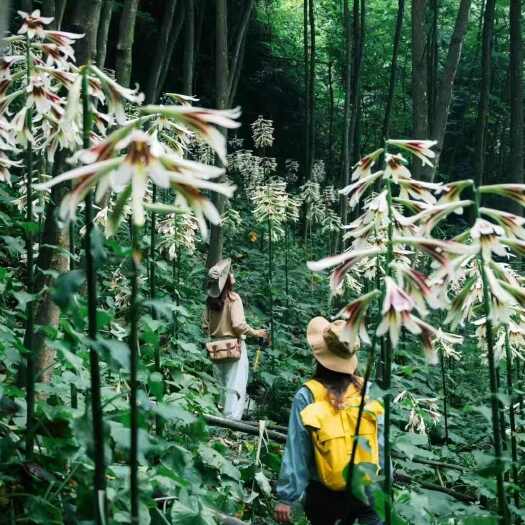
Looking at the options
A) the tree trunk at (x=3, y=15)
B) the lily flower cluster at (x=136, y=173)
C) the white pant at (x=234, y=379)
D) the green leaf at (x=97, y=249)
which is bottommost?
A: the white pant at (x=234, y=379)

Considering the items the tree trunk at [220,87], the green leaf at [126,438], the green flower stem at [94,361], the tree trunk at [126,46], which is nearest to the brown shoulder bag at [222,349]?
the tree trunk at [220,87]

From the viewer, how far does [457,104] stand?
23203 mm

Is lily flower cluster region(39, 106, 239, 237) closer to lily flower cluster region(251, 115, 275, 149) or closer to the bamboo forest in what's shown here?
the bamboo forest

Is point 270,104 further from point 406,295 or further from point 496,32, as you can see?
point 406,295

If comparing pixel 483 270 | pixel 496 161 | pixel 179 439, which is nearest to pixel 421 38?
pixel 179 439

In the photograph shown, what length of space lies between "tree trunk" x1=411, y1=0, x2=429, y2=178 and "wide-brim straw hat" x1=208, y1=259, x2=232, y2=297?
426cm

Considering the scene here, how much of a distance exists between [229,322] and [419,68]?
17.3 feet

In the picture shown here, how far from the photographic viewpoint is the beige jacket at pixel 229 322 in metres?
7.17

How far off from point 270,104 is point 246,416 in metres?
14.2

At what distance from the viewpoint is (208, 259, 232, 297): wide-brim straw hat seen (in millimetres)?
7094

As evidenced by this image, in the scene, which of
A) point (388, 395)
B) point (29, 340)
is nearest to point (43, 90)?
point (29, 340)

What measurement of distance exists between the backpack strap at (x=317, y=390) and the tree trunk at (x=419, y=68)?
24.0 feet

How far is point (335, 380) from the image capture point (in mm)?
3393

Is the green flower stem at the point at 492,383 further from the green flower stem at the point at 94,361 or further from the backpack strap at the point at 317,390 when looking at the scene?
the backpack strap at the point at 317,390
